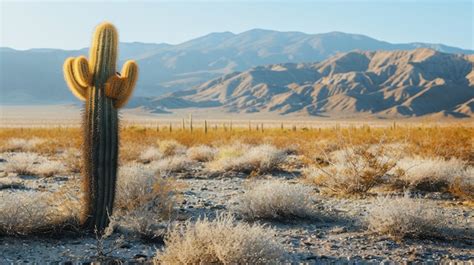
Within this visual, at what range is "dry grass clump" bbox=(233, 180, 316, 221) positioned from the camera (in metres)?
8.03

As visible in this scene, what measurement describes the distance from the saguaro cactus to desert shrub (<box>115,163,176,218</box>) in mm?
857

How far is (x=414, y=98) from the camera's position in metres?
111

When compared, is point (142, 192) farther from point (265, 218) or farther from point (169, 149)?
point (169, 149)

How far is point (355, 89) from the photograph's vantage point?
126875mm

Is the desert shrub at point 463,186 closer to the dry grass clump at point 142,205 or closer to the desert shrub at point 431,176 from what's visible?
the desert shrub at point 431,176

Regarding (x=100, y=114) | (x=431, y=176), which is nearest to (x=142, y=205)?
(x=100, y=114)

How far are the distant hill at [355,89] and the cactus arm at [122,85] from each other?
326 ft

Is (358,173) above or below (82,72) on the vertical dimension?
below

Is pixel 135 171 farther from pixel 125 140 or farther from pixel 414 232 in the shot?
pixel 125 140

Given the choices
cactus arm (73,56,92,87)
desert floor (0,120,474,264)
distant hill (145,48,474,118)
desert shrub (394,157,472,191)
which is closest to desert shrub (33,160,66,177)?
desert floor (0,120,474,264)

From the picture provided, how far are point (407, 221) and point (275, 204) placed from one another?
196cm

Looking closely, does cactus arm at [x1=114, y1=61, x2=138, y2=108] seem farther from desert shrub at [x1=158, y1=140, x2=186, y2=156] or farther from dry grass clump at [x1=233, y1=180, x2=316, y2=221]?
desert shrub at [x1=158, y1=140, x2=186, y2=156]

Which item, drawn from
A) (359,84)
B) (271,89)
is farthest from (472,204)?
(271,89)

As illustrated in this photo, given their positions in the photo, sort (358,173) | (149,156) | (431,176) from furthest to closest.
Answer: (149,156) < (431,176) < (358,173)
